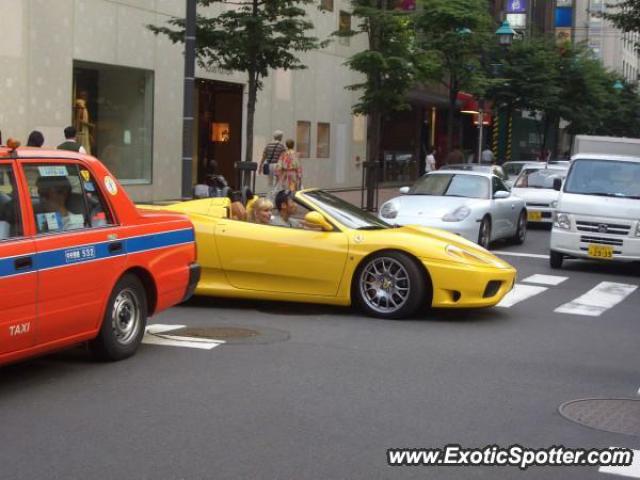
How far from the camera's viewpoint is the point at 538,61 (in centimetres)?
4469

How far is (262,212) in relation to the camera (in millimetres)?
10602

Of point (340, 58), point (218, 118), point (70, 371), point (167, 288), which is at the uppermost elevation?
point (340, 58)

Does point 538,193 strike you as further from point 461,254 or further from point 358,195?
point 461,254

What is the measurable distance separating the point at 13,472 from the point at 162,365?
2.62 meters

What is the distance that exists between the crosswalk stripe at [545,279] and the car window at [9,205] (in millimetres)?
8964

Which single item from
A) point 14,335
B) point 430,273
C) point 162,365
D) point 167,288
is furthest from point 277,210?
point 14,335

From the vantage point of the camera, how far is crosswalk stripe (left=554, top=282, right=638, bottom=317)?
11.5 meters

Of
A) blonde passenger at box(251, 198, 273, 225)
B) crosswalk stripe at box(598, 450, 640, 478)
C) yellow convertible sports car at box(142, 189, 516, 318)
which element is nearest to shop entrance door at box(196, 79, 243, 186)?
blonde passenger at box(251, 198, 273, 225)

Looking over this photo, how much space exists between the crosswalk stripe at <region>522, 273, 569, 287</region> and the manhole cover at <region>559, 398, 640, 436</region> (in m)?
7.13

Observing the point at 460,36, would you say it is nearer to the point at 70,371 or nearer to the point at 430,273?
the point at 430,273

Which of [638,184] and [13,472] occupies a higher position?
[638,184]

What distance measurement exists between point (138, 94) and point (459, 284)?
16.5 metres

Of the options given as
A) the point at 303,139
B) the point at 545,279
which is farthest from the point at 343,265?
the point at 303,139

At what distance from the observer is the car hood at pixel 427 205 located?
54.0ft
